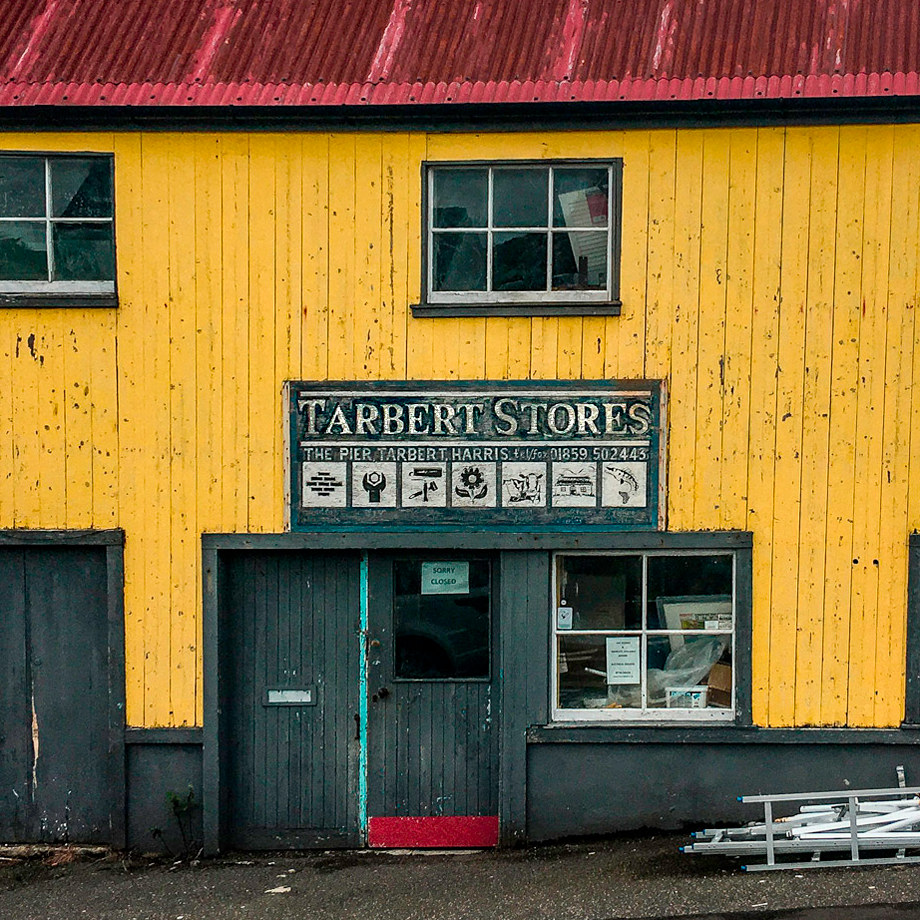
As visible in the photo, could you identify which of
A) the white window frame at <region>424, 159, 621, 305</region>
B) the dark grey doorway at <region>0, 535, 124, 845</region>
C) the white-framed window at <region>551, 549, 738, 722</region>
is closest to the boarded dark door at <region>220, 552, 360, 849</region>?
the dark grey doorway at <region>0, 535, 124, 845</region>

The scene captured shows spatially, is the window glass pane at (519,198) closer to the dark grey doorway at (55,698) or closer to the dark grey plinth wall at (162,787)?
the dark grey doorway at (55,698)

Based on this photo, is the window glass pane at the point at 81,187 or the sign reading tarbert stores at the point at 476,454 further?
the window glass pane at the point at 81,187

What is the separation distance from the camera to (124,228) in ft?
25.0

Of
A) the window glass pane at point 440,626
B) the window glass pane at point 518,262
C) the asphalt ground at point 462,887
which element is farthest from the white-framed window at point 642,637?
the window glass pane at point 518,262

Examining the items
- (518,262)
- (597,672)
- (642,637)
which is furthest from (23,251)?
(642,637)

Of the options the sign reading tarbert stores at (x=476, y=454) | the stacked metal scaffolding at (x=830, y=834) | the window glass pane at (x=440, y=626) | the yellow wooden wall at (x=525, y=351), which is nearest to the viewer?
the stacked metal scaffolding at (x=830, y=834)

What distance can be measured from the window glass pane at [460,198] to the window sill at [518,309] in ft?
1.93

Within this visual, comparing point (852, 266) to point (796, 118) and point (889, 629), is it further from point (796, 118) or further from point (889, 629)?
point (889, 629)

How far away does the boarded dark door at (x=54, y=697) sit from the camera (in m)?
7.84

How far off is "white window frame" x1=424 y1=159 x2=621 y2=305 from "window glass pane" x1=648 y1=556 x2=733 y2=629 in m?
1.94

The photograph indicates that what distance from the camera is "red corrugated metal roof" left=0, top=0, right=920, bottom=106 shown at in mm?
7258

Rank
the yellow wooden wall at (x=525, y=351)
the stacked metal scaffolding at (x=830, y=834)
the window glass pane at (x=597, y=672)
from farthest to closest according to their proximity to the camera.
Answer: the window glass pane at (x=597, y=672)
the yellow wooden wall at (x=525, y=351)
the stacked metal scaffolding at (x=830, y=834)

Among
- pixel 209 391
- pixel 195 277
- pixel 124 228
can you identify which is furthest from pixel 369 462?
pixel 124 228

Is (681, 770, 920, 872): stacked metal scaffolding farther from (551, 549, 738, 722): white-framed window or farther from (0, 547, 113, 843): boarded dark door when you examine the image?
(0, 547, 113, 843): boarded dark door
